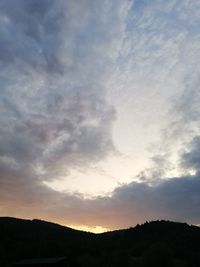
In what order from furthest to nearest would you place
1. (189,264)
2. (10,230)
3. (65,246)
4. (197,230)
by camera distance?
(197,230) < (10,230) < (65,246) < (189,264)

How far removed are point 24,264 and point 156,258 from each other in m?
37.1

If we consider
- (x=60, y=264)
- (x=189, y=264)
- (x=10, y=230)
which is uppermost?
(x=10, y=230)

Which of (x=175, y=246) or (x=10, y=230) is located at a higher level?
(x=10, y=230)

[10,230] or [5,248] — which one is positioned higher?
[10,230]

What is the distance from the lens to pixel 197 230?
199000 millimetres

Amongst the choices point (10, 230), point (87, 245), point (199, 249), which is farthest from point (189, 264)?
point (10, 230)

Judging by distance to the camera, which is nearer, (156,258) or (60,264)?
(60,264)

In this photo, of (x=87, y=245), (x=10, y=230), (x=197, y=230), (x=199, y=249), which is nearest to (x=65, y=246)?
(x=87, y=245)

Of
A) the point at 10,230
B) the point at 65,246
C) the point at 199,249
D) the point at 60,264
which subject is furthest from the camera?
the point at 10,230

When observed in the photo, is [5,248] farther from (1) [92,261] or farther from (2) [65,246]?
(1) [92,261]

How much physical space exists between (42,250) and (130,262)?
152ft

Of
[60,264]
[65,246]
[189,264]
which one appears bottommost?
[60,264]

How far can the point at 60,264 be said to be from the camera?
9450 cm

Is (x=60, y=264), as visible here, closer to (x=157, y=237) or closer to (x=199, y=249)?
(x=199, y=249)
